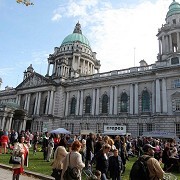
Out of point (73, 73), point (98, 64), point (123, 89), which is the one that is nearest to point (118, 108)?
point (123, 89)

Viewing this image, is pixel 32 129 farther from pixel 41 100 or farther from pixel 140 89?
pixel 140 89

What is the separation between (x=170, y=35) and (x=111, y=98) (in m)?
16.2

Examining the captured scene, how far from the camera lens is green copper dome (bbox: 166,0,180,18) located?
1668 inches

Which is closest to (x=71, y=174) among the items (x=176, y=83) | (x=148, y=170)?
(x=148, y=170)

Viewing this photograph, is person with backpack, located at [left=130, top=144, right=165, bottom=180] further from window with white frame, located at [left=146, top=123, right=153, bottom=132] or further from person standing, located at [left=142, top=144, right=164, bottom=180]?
window with white frame, located at [left=146, top=123, right=153, bottom=132]

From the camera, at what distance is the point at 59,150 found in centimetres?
794

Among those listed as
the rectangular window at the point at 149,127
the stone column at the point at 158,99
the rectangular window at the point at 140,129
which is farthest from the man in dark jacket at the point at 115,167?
the rectangular window at the point at 140,129

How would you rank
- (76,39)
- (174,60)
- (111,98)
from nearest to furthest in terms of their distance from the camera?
(174,60) < (111,98) < (76,39)

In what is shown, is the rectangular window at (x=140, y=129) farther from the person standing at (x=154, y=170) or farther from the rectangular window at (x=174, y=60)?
the person standing at (x=154, y=170)

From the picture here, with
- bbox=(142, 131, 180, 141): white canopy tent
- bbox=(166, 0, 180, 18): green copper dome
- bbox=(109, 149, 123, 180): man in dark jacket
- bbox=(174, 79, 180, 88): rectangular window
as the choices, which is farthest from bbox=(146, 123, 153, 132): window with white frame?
bbox=(109, 149, 123, 180): man in dark jacket

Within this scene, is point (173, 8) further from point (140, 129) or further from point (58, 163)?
point (58, 163)

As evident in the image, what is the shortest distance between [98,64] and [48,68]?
721 inches

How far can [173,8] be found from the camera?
43.1 meters

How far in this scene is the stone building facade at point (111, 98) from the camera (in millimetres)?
34250
